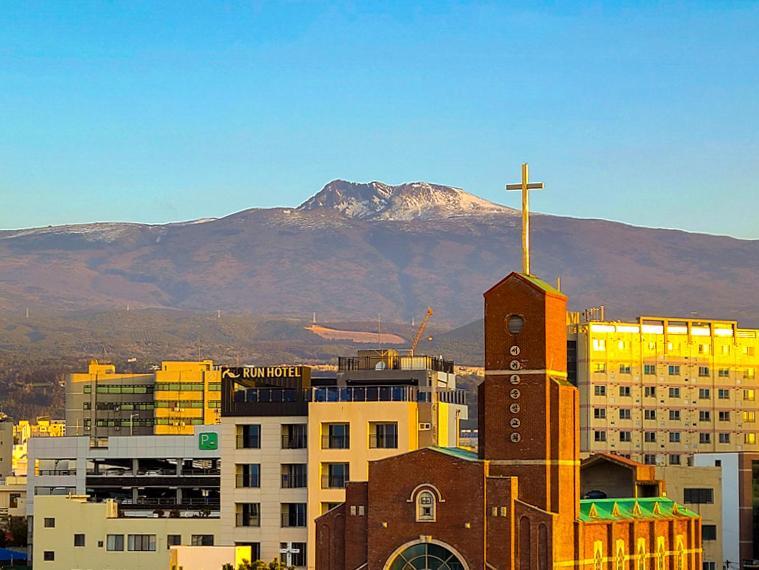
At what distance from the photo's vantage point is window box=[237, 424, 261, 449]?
14212cm

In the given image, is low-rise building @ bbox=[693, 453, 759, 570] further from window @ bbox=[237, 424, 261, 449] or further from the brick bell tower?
the brick bell tower

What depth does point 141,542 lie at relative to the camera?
150 m

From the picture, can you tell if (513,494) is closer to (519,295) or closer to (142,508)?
(519,295)

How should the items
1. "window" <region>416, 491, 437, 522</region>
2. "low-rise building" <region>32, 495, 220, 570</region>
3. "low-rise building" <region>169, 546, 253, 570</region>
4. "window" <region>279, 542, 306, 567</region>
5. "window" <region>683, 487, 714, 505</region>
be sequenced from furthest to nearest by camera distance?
1. "window" <region>683, 487, 714, 505</region>
2. "low-rise building" <region>32, 495, 220, 570</region>
3. "window" <region>279, 542, 306, 567</region>
4. "low-rise building" <region>169, 546, 253, 570</region>
5. "window" <region>416, 491, 437, 522</region>

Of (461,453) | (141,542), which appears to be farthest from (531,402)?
(141,542)

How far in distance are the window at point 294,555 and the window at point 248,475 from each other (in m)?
5.33

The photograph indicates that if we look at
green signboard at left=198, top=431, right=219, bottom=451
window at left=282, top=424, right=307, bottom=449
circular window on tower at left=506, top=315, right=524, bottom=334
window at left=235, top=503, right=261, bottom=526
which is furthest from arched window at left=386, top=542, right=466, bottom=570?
green signboard at left=198, top=431, right=219, bottom=451

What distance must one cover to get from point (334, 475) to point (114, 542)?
839 inches

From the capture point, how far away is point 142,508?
554 ft

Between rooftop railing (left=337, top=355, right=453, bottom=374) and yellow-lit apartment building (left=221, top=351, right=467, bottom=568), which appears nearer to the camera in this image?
yellow-lit apartment building (left=221, top=351, right=467, bottom=568)

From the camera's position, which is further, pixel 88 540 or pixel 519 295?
pixel 88 540

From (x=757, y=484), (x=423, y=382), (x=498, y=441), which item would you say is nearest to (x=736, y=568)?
(x=757, y=484)

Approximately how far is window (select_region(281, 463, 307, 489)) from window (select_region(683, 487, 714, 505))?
150ft

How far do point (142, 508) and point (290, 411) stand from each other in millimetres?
32500
